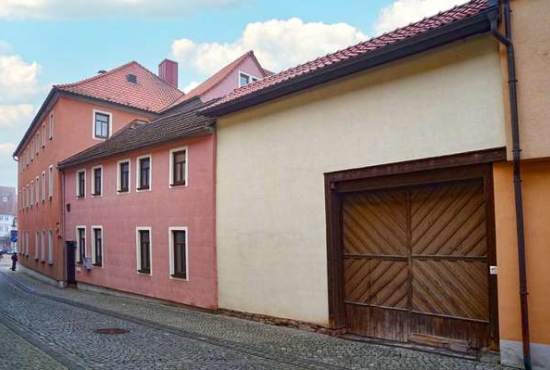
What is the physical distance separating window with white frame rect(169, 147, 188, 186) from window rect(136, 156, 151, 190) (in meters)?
1.67

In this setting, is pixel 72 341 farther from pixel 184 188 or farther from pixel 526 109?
pixel 526 109

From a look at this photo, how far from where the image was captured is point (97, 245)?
21281mm

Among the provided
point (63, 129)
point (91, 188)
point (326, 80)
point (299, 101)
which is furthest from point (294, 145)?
point (63, 129)

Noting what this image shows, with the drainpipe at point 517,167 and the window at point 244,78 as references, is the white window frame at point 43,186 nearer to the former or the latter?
the window at point 244,78

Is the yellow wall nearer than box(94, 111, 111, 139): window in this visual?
Yes

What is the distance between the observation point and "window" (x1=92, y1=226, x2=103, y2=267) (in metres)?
20.7

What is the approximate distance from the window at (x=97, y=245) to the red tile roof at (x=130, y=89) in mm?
8038

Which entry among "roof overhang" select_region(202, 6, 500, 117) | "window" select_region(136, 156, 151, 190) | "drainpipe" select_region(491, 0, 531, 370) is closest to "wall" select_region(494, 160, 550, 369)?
"drainpipe" select_region(491, 0, 531, 370)

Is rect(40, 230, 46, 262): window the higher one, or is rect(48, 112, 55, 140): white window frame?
rect(48, 112, 55, 140): white window frame

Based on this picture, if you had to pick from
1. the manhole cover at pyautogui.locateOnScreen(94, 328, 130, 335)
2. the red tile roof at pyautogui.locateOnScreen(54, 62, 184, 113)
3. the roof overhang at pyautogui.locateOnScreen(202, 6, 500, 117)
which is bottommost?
the manhole cover at pyautogui.locateOnScreen(94, 328, 130, 335)

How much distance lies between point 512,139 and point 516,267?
6.32 ft

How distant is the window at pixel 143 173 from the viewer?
17367mm

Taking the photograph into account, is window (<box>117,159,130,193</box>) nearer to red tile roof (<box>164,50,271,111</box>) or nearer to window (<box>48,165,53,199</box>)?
red tile roof (<box>164,50,271,111</box>)

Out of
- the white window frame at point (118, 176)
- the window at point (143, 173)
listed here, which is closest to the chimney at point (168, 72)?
the white window frame at point (118, 176)
